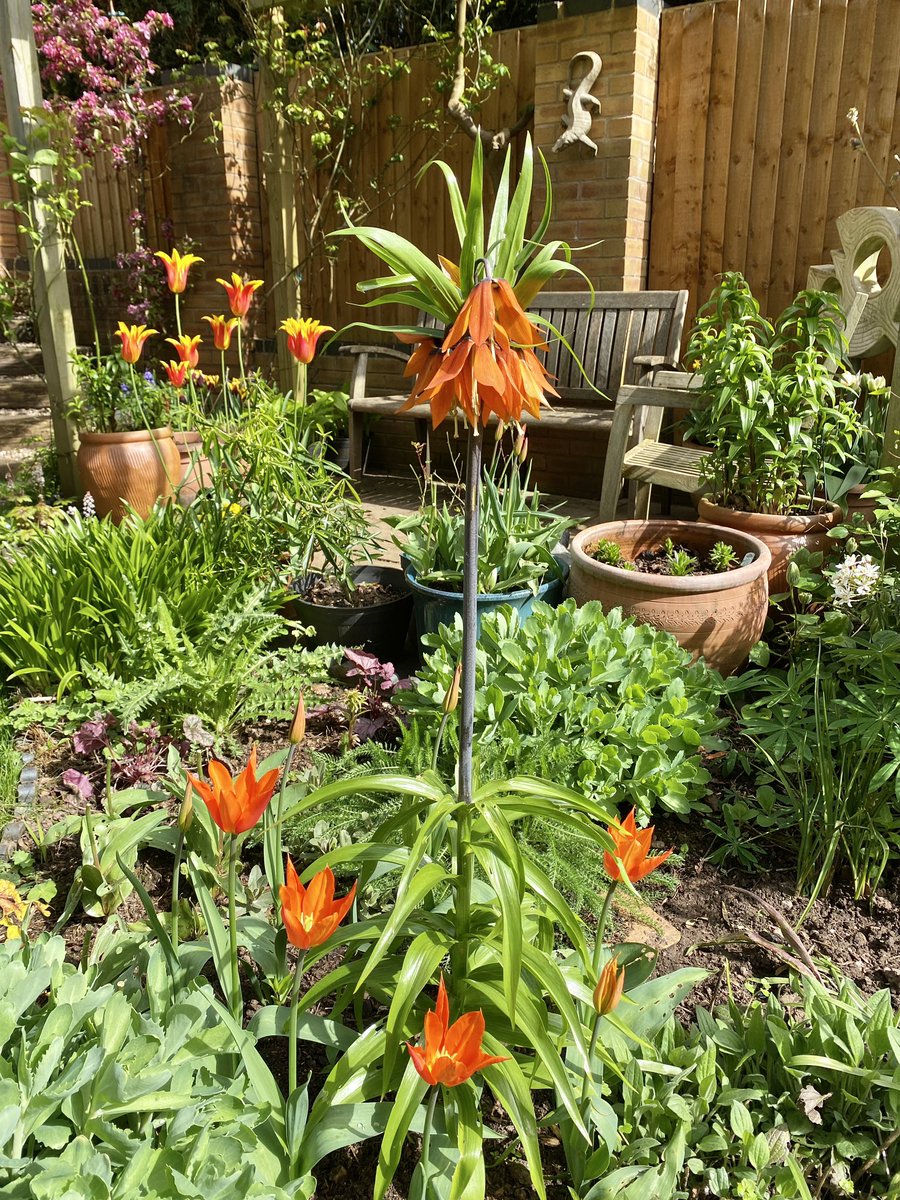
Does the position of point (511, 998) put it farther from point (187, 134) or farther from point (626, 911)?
point (187, 134)

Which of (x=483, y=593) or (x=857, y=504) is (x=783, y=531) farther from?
(x=483, y=593)

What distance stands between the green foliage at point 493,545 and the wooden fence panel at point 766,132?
252cm

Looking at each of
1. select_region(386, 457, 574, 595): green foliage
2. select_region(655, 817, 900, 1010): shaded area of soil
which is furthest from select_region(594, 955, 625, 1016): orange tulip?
select_region(386, 457, 574, 595): green foliage

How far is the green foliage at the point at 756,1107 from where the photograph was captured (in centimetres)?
114

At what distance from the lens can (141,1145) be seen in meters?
0.97

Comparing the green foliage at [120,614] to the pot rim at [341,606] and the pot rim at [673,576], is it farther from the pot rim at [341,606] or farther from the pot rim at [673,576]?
the pot rim at [673,576]

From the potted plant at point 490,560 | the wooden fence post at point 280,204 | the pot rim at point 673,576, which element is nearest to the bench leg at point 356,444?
the wooden fence post at point 280,204

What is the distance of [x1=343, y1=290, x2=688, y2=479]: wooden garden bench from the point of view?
4.46 metres

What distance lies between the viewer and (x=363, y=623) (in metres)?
2.85

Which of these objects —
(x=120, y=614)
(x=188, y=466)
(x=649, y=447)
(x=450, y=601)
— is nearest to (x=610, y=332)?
(x=649, y=447)

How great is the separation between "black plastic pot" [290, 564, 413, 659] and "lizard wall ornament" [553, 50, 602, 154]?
9.63 ft

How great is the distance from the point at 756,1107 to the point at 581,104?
4.71m

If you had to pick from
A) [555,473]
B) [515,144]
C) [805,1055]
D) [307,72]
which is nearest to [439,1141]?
[805,1055]

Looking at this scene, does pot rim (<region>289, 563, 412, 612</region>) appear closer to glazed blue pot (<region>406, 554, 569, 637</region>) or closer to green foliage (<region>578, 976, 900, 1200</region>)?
glazed blue pot (<region>406, 554, 569, 637</region>)
